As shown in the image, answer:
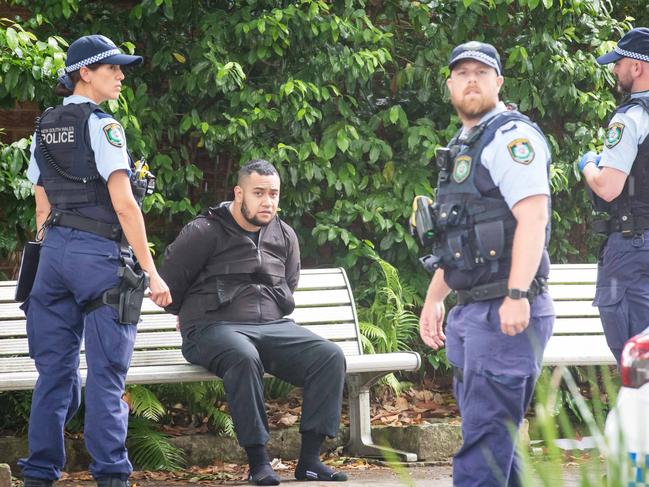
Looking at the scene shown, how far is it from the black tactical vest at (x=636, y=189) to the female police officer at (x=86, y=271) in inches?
75.8

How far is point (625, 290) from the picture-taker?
4535 mm

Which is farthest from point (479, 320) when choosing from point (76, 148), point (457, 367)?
point (76, 148)

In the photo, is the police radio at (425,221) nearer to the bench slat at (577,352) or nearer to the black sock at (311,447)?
the black sock at (311,447)

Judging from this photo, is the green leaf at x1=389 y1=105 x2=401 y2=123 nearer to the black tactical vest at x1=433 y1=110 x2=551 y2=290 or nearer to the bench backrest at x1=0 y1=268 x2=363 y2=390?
the bench backrest at x1=0 y1=268 x2=363 y2=390

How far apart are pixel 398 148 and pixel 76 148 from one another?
3.47 meters

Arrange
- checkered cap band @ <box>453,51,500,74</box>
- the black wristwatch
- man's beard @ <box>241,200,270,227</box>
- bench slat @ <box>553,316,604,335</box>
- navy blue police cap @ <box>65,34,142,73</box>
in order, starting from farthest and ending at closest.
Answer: bench slat @ <box>553,316,604,335</box>, man's beard @ <box>241,200,270,227</box>, navy blue police cap @ <box>65,34,142,73</box>, checkered cap band @ <box>453,51,500,74</box>, the black wristwatch

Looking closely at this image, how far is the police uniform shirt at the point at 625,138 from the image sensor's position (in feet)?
14.7

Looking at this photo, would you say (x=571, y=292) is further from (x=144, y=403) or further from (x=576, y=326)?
(x=144, y=403)

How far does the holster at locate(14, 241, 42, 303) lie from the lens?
185 inches

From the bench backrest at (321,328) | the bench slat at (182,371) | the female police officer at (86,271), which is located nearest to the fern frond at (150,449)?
the bench backrest at (321,328)

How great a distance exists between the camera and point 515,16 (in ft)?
24.7

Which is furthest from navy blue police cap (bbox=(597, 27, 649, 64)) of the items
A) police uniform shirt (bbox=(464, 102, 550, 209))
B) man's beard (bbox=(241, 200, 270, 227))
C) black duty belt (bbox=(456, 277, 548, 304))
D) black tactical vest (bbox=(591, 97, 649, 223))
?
man's beard (bbox=(241, 200, 270, 227))

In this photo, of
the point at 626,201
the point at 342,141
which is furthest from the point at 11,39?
the point at 626,201

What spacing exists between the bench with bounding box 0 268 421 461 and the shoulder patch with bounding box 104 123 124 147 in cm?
144
